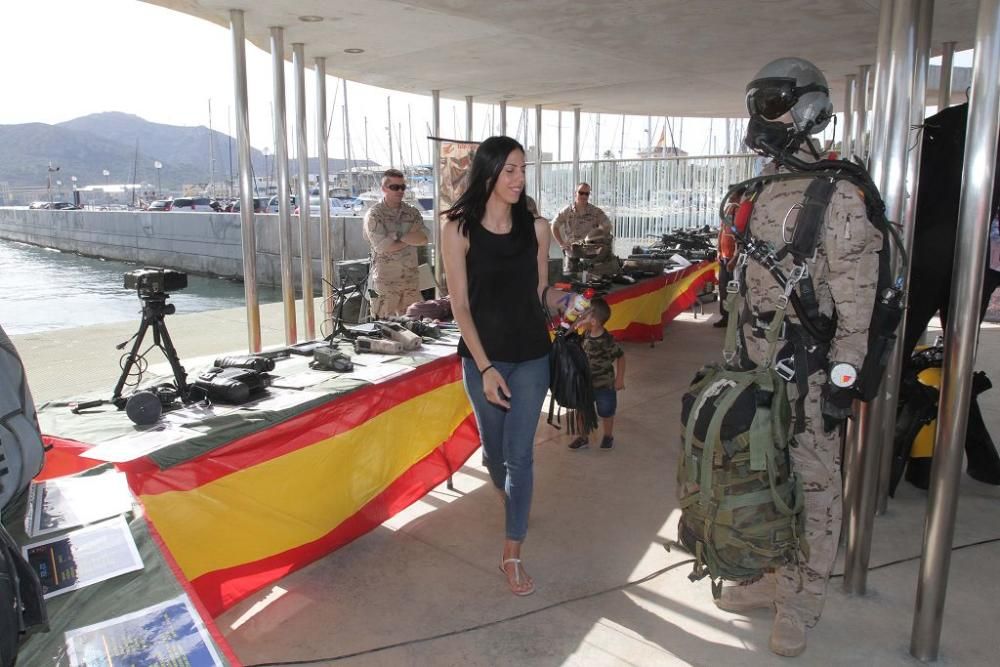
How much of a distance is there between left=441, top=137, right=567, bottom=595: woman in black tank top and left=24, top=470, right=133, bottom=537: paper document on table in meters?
1.24

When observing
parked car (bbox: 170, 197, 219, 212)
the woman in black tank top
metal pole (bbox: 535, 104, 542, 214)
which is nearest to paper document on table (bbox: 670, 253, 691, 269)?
metal pole (bbox: 535, 104, 542, 214)

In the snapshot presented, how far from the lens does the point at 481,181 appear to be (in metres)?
2.51

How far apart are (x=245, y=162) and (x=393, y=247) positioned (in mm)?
1240

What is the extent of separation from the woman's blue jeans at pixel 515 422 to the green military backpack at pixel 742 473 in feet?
2.01

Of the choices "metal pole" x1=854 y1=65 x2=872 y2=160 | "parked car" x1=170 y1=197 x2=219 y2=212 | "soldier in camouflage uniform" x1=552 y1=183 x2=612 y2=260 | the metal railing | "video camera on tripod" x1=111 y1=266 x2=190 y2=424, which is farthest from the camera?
"parked car" x1=170 y1=197 x2=219 y2=212

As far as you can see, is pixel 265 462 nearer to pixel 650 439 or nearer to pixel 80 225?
pixel 650 439

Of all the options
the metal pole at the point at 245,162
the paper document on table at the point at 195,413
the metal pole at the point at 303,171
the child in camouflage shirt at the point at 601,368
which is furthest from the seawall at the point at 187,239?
the paper document on table at the point at 195,413

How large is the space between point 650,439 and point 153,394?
9.86ft

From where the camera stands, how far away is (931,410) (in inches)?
142

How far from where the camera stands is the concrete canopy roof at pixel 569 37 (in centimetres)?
449

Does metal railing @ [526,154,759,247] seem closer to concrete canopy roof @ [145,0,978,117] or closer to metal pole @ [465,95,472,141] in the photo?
metal pole @ [465,95,472,141]

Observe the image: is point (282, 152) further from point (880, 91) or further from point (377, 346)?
point (880, 91)

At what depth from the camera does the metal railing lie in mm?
11859

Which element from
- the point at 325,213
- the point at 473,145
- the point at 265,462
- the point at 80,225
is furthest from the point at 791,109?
the point at 80,225
